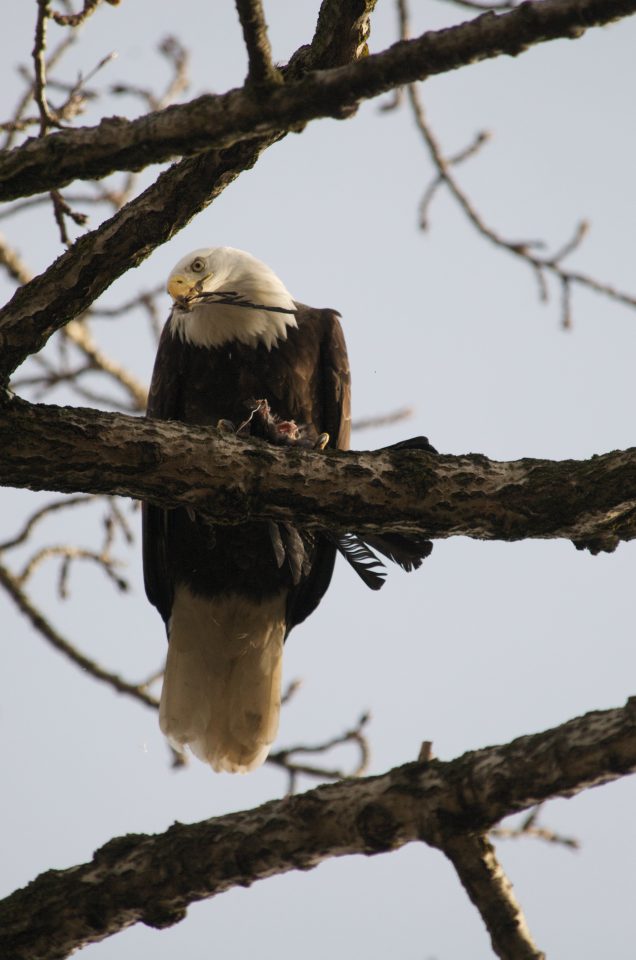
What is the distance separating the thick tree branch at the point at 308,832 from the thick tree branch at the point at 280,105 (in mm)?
1236

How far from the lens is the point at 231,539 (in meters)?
4.64

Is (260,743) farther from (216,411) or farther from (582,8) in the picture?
(582,8)

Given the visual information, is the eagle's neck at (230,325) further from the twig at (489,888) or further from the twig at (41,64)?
the twig at (489,888)

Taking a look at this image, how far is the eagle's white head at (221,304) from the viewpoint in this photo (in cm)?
467

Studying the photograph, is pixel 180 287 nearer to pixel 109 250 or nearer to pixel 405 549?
pixel 405 549

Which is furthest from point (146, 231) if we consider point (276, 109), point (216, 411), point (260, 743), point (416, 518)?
point (260, 743)

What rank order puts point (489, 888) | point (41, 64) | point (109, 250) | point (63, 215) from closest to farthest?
1. point (489, 888)
2. point (109, 250)
3. point (41, 64)
4. point (63, 215)

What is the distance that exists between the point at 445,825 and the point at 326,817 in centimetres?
28

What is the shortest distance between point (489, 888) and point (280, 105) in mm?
1556

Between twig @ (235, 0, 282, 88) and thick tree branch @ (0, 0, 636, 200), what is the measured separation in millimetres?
27

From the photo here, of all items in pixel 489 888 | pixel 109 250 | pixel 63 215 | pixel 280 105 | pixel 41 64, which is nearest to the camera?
pixel 280 105


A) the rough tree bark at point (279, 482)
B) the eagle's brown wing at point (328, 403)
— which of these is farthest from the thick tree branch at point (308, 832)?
the eagle's brown wing at point (328, 403)

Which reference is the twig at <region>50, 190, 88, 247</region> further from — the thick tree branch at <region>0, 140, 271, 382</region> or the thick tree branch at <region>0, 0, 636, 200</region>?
the thick tree branch at <region>0, 0, 636, 200</region>

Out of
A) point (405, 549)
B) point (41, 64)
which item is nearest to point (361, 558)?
point (405, 549)
